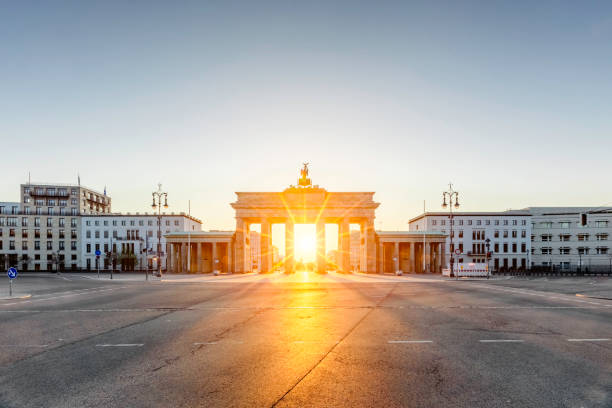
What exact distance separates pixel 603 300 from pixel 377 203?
1933 inches

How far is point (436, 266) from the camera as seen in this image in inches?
3433

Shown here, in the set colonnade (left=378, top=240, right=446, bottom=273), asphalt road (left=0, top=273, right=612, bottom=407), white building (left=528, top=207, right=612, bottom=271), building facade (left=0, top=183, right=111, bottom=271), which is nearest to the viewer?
asphalt road (left=0, top=273, right=612, bottom=407)

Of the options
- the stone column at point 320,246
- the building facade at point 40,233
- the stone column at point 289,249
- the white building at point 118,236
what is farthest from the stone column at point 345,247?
the building facade at point 40,233

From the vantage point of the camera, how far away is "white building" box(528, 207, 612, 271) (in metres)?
105

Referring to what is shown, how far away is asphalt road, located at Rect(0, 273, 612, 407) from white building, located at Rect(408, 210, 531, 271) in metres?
91.7

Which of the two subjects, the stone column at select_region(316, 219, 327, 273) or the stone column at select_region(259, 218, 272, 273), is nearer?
the stone column at select_region(316, 219, 327, 273)

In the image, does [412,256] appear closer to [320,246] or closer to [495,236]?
[320,246]

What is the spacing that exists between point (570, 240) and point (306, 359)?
392 ft

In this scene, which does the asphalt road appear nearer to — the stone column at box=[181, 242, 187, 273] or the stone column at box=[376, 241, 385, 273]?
the stone column at box=[376, 241, 385, 273]

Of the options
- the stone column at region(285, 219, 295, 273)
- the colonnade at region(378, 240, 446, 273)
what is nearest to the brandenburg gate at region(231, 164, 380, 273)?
the stone column at region(285, 219, 295, 273)

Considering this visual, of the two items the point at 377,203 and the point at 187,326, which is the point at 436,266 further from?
the point at 187,326

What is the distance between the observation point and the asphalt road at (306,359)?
779cm

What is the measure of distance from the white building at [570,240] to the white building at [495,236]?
14.0 ft

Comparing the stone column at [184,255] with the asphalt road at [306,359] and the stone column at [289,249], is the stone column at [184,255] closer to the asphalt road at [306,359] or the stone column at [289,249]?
the stone column at [289,249]
